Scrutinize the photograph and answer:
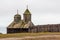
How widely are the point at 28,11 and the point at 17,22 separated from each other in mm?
4352

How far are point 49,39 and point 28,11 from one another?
170 ft

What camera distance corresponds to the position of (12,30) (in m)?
21.5

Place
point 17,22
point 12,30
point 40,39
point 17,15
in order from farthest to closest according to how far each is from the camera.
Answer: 1. point 17,15
2. point 17,22
3. point 12,30
4. point 40,39

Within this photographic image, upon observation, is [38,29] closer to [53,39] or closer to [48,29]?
[48,29]

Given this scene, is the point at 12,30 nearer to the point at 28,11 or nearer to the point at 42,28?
the point at 42,28

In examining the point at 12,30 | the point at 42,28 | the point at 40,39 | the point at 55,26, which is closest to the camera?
the point at 40,39

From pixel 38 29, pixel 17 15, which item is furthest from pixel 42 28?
pixel 17 15

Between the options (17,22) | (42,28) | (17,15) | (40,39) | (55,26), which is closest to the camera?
(40,39)

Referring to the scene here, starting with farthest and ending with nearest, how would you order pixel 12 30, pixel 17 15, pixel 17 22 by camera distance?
pixel 17 15 → pixel 17 22 → pixel 12 30

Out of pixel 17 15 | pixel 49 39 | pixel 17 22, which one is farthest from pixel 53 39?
pixel 17 15

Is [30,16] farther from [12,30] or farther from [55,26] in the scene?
[55,26]

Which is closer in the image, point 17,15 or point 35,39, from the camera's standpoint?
point 35,39

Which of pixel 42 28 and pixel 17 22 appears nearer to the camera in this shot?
pixel 42 28

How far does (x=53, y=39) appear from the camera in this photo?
36.2ft
